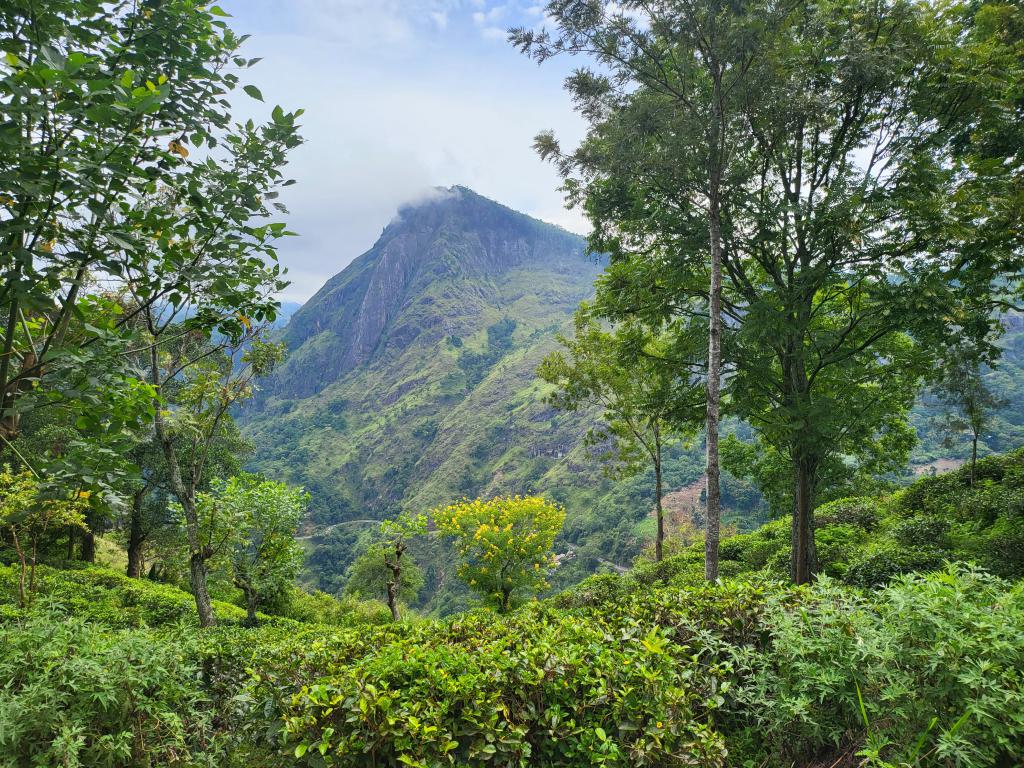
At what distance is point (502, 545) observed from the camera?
14.0 metres

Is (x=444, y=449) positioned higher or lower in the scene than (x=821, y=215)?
lower

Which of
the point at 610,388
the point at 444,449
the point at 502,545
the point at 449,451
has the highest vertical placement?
the point at 610,388

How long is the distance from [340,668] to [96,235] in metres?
2.84

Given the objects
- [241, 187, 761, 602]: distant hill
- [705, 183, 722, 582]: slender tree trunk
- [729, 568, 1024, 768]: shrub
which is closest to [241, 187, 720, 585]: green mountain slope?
[241, 187, 761, 602]: distant hill

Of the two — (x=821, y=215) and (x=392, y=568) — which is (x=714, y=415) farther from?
(x=392, y=568)

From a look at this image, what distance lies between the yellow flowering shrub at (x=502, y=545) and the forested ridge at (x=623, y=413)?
13cm

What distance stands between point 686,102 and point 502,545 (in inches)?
457

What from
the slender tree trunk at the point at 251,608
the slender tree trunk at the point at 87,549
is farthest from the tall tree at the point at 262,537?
the slender tree trunk at the point at 87,549

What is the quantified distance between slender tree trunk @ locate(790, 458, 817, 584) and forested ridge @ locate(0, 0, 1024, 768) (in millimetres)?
83

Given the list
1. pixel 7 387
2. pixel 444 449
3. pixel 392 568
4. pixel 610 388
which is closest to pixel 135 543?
pixel 392 568

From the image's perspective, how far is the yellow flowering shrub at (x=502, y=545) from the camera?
14.0 m

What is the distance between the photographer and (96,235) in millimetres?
2545

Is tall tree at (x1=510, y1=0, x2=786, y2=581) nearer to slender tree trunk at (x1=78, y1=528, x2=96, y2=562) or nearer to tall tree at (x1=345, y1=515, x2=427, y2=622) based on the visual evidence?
tall tree at (x1=345, y1=515, x2=427, y2=622)

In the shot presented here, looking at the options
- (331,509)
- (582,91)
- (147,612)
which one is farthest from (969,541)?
(331,509)
